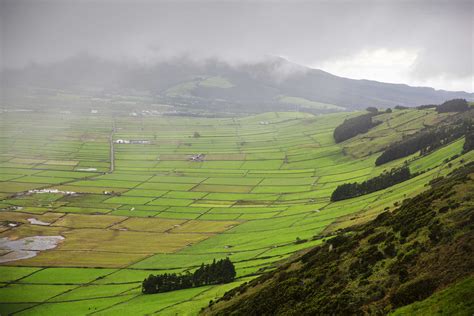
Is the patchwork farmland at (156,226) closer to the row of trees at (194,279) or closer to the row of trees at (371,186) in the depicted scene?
the row of trees at (194,279)

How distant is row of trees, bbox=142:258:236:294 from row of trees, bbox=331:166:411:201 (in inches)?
2630

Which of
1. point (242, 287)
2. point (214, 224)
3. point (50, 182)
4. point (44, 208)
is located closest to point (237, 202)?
point (214, 224)

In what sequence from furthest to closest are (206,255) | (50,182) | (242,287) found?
(50,182), (206,255), (242,287)

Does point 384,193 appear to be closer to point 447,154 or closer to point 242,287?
point 447,154

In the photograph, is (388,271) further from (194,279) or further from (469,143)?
(469,143)

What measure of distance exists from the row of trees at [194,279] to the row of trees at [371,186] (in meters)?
66.8

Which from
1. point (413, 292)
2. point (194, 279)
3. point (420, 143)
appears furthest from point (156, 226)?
point (420, 143)

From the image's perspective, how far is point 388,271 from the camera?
43.7m

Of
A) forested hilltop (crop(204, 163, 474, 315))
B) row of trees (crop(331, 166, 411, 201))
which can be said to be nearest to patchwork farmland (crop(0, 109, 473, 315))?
row of trees (crop(331, 166, 411, 201))

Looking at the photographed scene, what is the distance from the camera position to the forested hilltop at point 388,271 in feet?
122

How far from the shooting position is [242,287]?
225 feet

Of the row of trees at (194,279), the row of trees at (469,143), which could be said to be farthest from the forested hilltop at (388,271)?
the row of trees at (469,143)

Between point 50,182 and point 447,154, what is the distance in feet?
487

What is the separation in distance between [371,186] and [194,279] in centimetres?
7772
